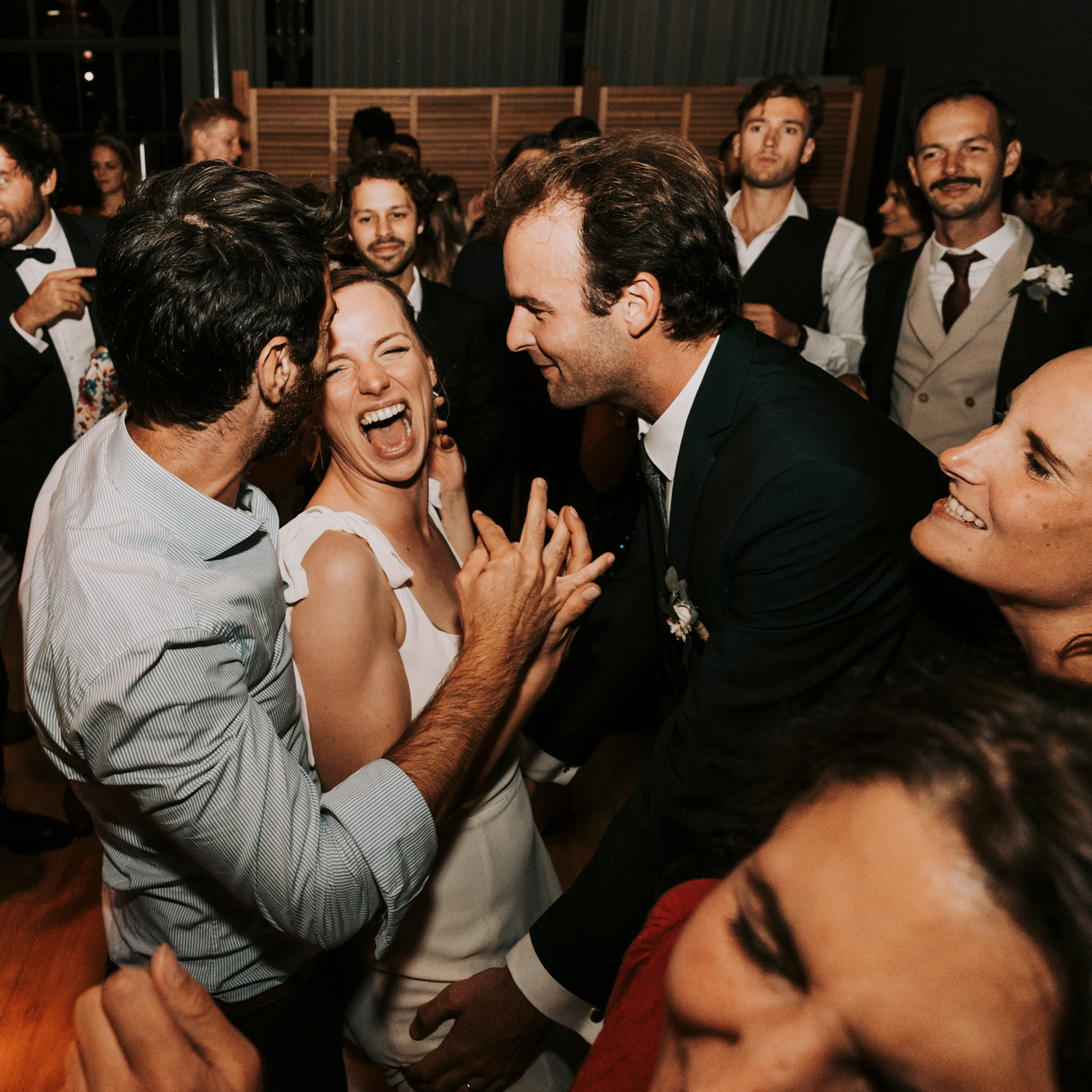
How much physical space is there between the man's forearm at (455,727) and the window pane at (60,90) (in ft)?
37.6

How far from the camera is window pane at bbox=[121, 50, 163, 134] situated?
32.6ft

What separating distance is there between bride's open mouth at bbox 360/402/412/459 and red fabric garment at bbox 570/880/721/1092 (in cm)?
104

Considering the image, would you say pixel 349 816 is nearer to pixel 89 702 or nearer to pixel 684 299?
pixel 89 702

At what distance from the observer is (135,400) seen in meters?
1.11

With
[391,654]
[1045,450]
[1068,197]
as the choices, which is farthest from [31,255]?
[1068,197]

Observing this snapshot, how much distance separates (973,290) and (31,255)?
10.5 ft

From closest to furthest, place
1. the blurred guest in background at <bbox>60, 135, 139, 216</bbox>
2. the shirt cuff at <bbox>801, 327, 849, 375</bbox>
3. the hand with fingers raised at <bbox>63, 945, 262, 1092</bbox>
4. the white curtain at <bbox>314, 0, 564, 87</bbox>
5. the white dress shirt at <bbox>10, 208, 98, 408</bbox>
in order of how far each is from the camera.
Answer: the hand with fingers raised at <bbox>63, 945, 262, 1092</bbox> < the white dress shirt at <bbox>10, 208, 98, 408</bbox> < the shirt cuff at <bbox>801, 327, 849, 375</bbox> < the blurred guest in background at <bbox>60, 135, 139, 216</bbox> < the white curtain at <bbox>314, 0, 564, 87</bbox>

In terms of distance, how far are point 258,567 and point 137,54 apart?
1128cm

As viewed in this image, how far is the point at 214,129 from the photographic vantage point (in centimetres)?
413

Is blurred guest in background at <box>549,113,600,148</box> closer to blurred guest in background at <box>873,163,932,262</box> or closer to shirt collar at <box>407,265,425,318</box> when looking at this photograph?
shirt collar at <box>407,265,425,318</box>

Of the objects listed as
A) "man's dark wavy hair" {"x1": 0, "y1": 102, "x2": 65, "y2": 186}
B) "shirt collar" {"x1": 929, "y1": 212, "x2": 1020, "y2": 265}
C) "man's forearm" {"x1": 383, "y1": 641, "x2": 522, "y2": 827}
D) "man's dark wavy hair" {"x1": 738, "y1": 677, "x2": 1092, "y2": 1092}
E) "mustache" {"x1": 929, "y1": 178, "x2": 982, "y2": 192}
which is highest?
"mustache" {"x1": 929, "y1": 178, "x2": 982, "y2": 192}

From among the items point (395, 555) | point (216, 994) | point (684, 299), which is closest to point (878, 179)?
point (684, 299)

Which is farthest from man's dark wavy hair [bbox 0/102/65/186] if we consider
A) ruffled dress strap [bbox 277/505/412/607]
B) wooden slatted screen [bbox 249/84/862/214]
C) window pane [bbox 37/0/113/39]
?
window pane [bbox 37/0/113/39]

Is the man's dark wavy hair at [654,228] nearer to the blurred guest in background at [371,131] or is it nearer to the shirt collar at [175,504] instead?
the shirt collar at [175,504]
